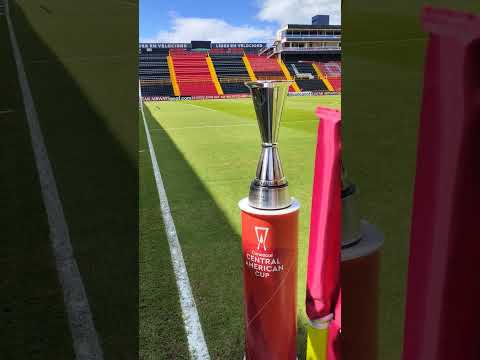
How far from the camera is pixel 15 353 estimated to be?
4.65 ft

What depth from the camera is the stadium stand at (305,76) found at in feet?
96.8

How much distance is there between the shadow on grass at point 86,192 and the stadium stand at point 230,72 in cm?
2662

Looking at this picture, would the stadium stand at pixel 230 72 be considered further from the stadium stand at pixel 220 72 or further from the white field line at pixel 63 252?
the white field line at pixel 63 252

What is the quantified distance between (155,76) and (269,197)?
102 ft

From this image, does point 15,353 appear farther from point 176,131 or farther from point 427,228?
point 176,131

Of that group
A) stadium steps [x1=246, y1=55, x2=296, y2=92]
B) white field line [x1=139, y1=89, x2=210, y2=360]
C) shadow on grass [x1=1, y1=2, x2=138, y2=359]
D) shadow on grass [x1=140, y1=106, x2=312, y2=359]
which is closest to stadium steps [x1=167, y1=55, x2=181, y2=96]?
stadium steps [x1=246, y1=55, x2=296, y2=92]

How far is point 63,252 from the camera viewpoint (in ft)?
6.88

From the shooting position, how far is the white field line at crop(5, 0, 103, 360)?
4.21 ft

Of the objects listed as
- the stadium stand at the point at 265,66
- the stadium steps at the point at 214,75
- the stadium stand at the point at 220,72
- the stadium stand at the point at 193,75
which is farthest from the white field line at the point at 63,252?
the stadium stand at the point at 265,66

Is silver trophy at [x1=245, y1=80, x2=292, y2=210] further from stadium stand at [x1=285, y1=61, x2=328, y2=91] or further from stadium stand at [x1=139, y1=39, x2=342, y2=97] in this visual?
stadium stand at [x1=285, y1=61, x2=328, y2=91]

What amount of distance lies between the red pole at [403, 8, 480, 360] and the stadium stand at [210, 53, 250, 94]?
28106 millimetres

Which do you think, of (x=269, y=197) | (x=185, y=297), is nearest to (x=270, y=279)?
(x=269, y=197)

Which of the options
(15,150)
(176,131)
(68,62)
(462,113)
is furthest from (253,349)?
(176,131)

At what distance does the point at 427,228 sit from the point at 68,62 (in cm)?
62
